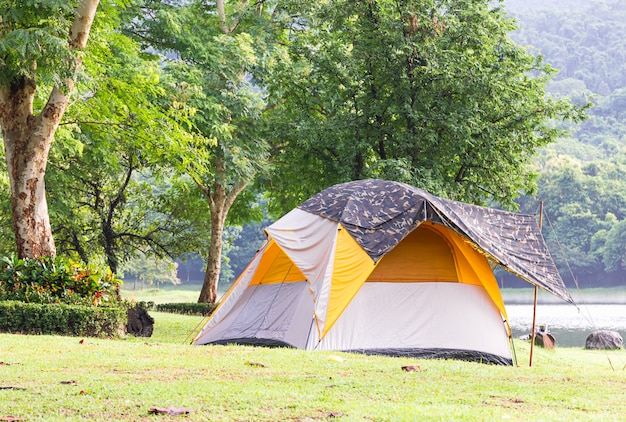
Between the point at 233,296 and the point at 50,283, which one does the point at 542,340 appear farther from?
the point at 50,283

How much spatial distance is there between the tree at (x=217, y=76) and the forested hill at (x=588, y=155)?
11440 millimetres

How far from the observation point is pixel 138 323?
12.6 meters

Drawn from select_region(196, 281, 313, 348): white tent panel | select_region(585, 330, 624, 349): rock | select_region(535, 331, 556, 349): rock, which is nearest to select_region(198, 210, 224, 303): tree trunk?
select_region(535, 331, 556, 349): rock

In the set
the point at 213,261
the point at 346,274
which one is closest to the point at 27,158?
the point at 346,274

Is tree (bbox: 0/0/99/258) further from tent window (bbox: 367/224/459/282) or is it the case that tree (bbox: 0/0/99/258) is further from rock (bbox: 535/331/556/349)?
rock (bbox: 535/331/556/349)

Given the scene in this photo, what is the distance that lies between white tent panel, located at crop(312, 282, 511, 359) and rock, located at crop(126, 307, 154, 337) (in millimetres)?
4397

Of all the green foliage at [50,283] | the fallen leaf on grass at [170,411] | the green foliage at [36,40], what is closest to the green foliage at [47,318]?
the green foliage at [50,283]

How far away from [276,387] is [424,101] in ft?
38.5

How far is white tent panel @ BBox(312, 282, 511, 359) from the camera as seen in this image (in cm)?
970

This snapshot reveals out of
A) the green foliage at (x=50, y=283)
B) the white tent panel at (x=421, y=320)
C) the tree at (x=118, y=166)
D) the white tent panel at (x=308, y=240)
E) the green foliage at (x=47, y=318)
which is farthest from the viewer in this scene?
the tree at (x=118, y=166)

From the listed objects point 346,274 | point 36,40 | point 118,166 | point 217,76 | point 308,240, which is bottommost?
point 346,274

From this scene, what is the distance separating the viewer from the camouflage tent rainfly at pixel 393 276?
9.60 m

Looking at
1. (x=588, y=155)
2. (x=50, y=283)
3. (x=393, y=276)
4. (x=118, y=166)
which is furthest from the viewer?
(x=588, y=155)

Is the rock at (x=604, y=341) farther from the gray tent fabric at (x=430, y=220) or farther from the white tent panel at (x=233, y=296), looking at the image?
the white tent panel at (x=233, y=296)
